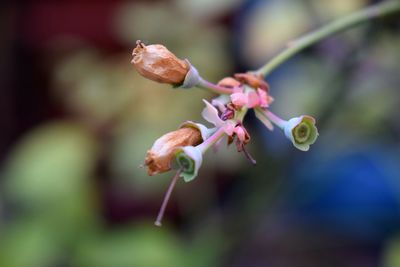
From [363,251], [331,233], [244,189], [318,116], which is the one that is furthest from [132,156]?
[363,251]

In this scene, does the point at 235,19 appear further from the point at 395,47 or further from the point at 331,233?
the point at 395,47

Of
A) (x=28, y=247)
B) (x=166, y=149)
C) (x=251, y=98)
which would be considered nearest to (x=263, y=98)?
(x=251, y=98)

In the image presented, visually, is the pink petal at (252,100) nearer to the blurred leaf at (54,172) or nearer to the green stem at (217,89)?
the green stem at (217,89)

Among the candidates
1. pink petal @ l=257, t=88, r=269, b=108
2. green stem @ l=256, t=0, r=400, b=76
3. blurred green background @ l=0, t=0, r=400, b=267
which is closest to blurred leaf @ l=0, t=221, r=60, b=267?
blurred green background @ l=0, t=0, r=400, b=267

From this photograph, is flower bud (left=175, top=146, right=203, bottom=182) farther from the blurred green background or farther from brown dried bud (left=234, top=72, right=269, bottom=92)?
the blurred green background

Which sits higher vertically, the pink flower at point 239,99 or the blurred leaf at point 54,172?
the blurred leaf at point 54,172

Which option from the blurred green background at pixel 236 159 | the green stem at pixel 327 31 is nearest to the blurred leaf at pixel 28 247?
the blurred green background at pixel 236 159
